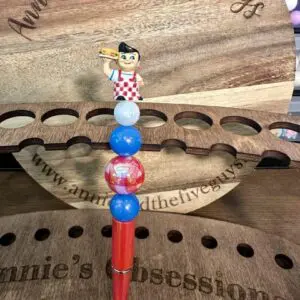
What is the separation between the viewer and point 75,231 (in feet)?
1.59

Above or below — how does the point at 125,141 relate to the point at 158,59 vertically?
below

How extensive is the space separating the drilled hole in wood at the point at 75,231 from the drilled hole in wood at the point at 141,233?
0.23ft

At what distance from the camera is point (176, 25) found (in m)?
0.52

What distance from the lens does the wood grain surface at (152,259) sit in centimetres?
39

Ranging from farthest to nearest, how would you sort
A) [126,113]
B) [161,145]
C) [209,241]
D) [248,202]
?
[248,202] < [209,241] < [161,145] < [126,113]

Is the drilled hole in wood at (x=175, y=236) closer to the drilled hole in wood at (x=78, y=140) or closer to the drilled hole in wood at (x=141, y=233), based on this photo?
the drilled hole in wood at (x=141, y=233)

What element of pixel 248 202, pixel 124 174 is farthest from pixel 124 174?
pixel 248 202

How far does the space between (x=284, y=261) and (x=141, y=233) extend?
0.57 feet

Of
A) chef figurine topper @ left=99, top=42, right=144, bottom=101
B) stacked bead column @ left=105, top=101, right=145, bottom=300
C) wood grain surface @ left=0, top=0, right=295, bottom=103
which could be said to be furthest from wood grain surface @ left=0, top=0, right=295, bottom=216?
stacked bead column @ left=105, top=101, right=145, bottom=300

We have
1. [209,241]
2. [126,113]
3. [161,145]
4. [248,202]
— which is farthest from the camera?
[248,202]

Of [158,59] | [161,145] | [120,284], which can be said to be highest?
[158,59]

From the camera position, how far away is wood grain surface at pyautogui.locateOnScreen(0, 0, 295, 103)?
0.50 m

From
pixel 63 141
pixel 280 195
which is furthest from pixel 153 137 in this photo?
pixel 280 195

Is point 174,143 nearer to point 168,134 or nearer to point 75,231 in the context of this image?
point 168,134
